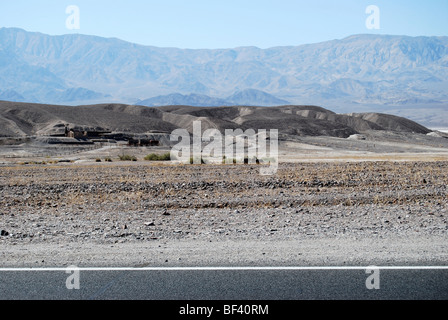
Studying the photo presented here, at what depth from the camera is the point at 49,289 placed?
20.4 ft

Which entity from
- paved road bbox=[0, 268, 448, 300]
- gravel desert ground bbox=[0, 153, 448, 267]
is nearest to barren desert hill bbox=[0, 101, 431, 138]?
gravel desert ground bbox=[0, 153, 448, 267]

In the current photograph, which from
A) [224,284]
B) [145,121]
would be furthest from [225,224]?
[145,121]

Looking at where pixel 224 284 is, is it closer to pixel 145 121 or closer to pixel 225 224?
pixel 225 224

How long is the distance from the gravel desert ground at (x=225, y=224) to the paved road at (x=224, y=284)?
1.65ft

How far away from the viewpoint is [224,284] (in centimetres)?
629

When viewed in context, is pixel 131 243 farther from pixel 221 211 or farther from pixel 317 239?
pixel 221 211

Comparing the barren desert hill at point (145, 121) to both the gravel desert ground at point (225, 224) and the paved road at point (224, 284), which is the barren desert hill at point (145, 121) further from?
the paved road at point (224, 284)

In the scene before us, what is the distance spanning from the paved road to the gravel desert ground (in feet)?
1.65

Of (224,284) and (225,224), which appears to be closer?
(224,284)

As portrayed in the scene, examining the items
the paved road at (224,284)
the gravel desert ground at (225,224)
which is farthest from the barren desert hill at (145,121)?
the paved road at (224,284)

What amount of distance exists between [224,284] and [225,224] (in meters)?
4.95

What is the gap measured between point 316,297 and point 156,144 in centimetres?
6272
